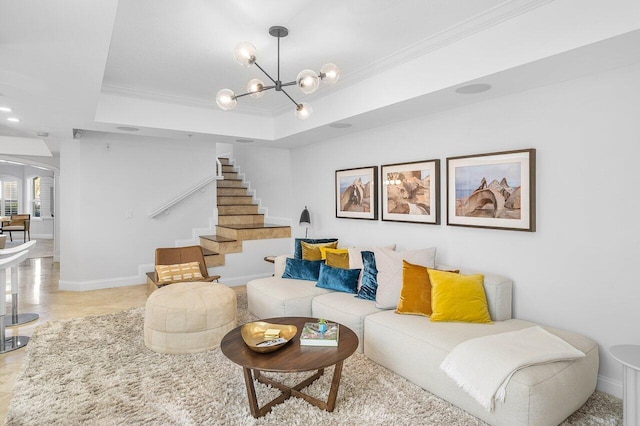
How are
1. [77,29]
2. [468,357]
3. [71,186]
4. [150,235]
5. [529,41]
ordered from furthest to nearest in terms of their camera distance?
[150,235], [71,186], [529,41], [468,357], [77,29]

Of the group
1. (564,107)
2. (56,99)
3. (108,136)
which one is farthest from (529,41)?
(108,136)

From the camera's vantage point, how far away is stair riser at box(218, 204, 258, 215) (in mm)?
6663

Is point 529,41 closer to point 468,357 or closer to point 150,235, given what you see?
point 468,357

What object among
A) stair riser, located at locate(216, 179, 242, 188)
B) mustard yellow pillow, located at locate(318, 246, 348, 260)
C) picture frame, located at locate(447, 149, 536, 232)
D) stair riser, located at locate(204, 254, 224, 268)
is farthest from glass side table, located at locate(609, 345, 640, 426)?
stair riser, located at locate(216, 179, 242, 188)

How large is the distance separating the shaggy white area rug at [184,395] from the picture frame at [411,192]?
1.56m

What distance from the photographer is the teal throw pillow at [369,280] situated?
137 inches

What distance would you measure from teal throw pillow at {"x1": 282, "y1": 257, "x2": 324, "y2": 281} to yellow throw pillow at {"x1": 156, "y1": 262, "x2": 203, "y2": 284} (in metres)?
1.12

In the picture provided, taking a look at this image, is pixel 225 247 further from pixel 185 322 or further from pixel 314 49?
pixel 314 49

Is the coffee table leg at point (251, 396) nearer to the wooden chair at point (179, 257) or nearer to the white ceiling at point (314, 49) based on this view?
the white ceiling at point (314, 49)

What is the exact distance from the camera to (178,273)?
4398 mm

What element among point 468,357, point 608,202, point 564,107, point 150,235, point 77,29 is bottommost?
point 468,357

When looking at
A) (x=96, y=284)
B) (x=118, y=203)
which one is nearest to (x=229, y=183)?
(x=118, y=203)

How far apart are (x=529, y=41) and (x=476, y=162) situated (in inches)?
43.0

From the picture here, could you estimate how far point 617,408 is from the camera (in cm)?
232
